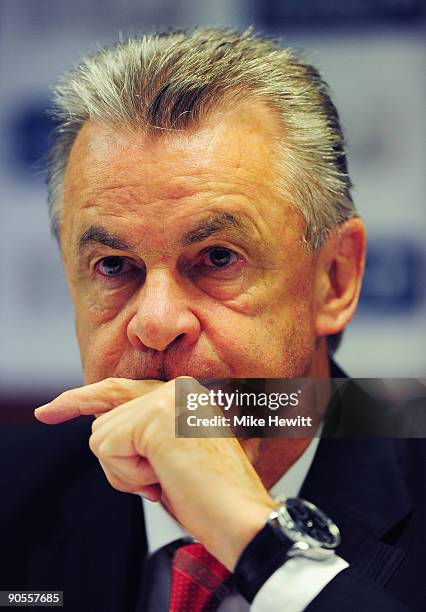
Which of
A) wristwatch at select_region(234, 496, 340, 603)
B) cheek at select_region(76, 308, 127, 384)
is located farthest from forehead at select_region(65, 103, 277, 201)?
wristwatch at select_region(234, 496, 340, 603)

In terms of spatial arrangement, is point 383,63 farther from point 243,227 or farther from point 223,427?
point 223,427

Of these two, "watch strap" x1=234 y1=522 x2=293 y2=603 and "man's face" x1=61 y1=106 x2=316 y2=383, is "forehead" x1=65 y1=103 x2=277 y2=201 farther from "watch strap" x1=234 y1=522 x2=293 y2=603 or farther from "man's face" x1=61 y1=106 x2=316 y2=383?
"watch strap" x1=234 y1=522 x2=293 y2=603

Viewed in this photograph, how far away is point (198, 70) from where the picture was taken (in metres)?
1.31

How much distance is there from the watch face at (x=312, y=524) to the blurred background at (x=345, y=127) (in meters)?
0.34

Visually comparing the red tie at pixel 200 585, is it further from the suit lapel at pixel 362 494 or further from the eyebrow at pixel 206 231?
the eyebrow at pixel 206 231

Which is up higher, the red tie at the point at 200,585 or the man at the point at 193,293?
the man at the point at 193,293

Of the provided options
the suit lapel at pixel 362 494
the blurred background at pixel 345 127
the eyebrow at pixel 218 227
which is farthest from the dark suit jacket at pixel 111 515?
the eyebrow at pixel 218 227

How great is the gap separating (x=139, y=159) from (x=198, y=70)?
0.55 feet

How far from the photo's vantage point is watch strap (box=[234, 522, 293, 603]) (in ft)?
3.51

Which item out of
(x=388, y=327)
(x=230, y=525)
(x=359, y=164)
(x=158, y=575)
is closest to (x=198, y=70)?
(x=359, y=164)

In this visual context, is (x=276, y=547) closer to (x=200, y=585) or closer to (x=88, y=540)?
(x=200, y=585)

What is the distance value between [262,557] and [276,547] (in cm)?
2

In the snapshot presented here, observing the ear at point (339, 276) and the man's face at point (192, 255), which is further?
the ear at point (339, 276)

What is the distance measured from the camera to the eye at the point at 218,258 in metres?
1.29
